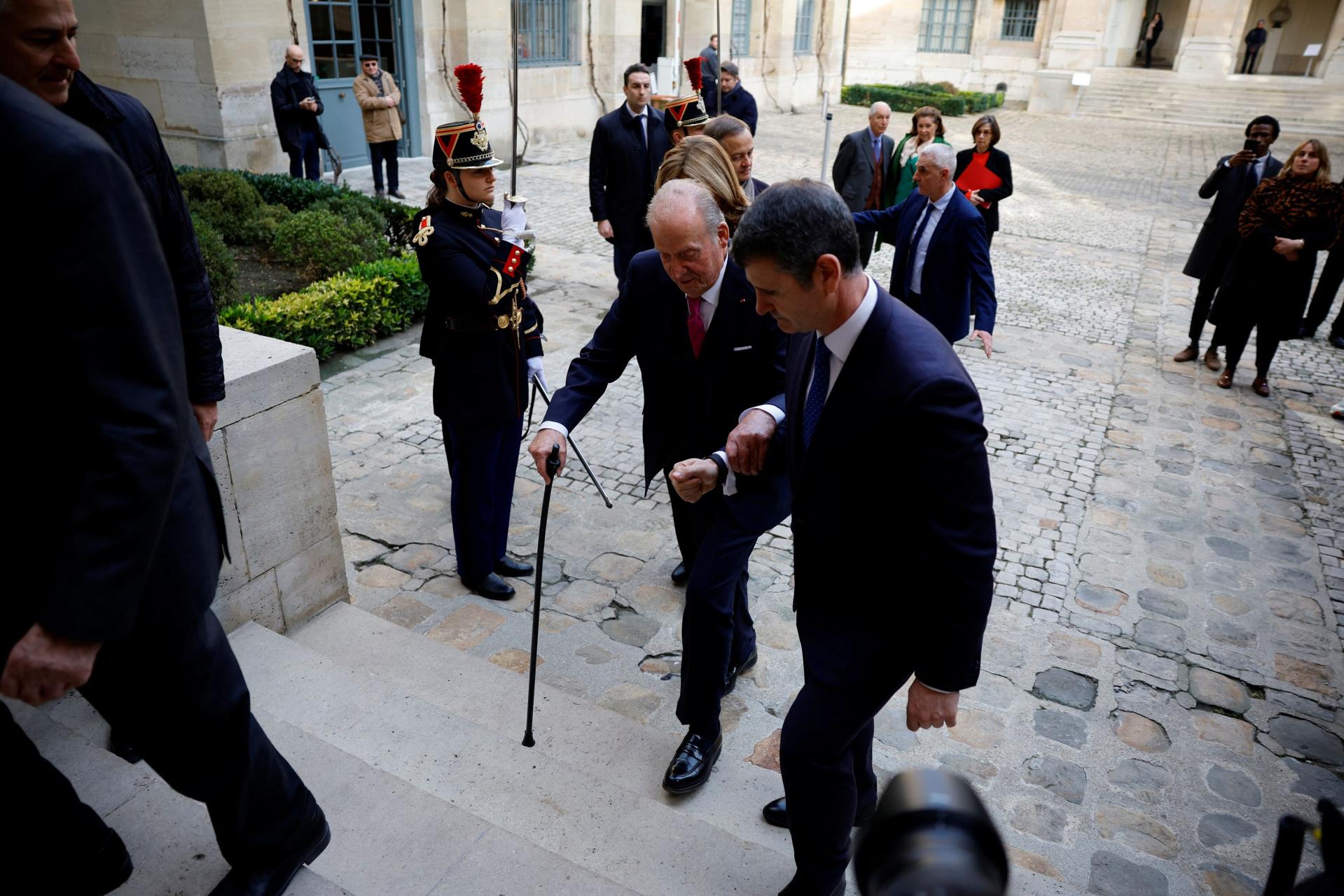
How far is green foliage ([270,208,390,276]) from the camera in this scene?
356 inches

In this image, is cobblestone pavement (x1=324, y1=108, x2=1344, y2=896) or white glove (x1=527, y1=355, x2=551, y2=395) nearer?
cobblestone pavement (x1=324, y1=108, x2=1344, y2=896)

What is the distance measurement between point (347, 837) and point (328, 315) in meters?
5.90

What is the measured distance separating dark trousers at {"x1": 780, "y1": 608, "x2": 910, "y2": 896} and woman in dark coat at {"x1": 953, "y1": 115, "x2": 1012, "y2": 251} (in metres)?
6.73

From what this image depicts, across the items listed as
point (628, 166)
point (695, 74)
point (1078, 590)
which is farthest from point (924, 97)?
point (1078, 590)

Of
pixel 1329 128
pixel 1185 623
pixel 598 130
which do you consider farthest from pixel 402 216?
pixel 1329 128

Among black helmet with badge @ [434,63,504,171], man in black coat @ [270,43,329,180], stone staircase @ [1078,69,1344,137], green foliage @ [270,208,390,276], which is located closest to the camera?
black helmet with badge @ [434,63,504,171]

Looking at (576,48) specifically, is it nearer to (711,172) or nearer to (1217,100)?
(711,172)

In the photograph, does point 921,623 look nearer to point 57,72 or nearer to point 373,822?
point 373,822

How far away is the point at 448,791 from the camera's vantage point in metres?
2.96

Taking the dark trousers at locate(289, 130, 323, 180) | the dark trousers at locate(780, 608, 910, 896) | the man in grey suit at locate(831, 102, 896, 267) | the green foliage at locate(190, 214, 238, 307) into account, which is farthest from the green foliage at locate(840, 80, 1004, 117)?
the dark trousers at locate(780, 608, 910, 896)

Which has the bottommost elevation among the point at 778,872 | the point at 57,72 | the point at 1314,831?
the point at 778,872

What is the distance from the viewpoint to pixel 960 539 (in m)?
2.23

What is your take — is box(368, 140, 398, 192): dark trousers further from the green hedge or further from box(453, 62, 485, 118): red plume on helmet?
box(453, 62, 485, 118): red plume on helmet

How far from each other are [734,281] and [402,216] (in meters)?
7.75
